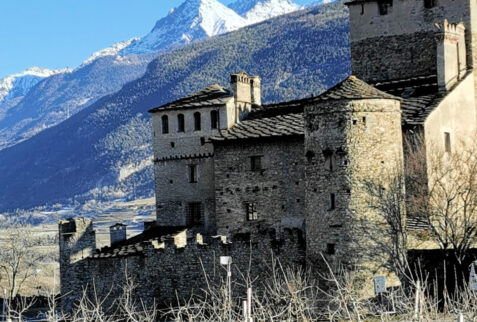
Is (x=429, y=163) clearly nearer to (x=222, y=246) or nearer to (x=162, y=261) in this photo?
(x=222, y=246)

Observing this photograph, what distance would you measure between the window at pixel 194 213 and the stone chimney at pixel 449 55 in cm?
1535

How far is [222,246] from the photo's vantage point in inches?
2040

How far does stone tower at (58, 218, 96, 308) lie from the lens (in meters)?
58.3

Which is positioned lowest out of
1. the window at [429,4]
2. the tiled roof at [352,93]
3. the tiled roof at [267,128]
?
the tiled roof at [267,128]

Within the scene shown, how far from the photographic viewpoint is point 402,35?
203ft

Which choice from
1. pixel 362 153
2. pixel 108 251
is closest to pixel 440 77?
pixel 362 153

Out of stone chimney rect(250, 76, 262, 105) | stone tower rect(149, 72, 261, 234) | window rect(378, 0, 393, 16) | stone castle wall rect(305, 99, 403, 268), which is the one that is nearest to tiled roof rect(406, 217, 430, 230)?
stone castle wall rect(305, 99, 403, 268)

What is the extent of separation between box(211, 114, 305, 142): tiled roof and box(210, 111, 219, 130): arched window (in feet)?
6.14

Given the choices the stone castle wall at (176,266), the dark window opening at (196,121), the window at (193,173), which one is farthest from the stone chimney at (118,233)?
the dark window opening at (196,121)

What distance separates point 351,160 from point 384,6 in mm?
18791

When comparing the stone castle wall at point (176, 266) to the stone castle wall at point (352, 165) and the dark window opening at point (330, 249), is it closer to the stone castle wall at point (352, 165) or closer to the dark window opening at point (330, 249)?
the dark window opening at point (330, 249)

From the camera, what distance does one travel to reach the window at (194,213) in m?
62.0

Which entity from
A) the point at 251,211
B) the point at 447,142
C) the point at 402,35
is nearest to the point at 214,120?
the point at 251,211

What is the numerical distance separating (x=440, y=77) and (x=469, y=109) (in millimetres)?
2704
